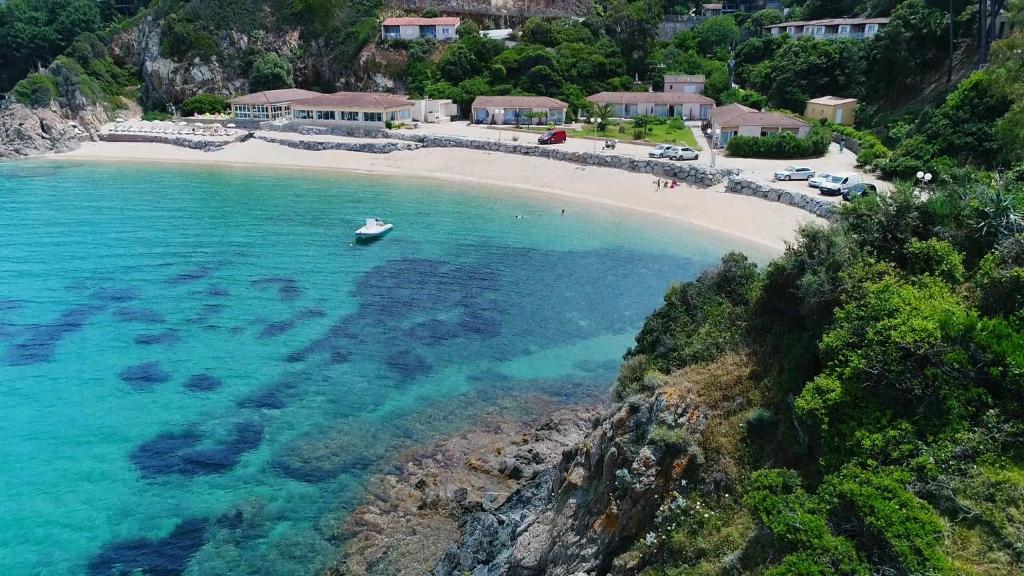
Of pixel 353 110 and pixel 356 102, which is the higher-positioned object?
pixel 356 102

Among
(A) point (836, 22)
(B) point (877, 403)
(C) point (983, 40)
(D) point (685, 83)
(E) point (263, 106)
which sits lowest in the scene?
(B) point (877, 403)

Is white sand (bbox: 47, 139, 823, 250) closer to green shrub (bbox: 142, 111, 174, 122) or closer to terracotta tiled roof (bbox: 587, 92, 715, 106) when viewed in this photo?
green shrub (bbox: 142, 111, 174, 122)

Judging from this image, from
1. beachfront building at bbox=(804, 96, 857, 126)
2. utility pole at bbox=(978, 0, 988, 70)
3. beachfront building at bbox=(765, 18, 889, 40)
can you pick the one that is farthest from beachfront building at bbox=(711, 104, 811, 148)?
beachfront building at bbox=(765, 18, 889, 40)

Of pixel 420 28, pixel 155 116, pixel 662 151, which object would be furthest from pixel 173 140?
pixel 662 151

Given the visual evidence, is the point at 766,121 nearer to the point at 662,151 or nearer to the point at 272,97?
the point at 662,151

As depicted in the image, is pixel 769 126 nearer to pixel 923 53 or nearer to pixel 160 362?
pixel 923 53

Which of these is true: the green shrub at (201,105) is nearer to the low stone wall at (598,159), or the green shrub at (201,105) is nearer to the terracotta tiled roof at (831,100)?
the low stone wall at (598,159)

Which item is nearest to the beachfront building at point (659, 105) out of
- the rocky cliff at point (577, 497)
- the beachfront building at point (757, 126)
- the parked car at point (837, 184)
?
the beachfront building at point (757, 126)
